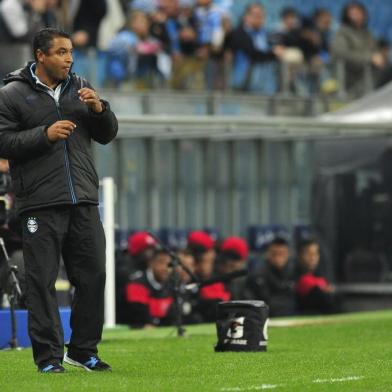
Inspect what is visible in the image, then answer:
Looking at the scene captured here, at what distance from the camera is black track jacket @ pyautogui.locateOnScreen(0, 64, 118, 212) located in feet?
34.3

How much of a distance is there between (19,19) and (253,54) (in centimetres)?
484

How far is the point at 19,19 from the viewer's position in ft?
66.7

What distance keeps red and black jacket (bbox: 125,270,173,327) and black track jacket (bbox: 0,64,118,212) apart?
9.04m

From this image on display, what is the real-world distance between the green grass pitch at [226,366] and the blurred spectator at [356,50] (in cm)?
977

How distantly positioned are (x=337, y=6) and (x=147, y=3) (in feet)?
19.9

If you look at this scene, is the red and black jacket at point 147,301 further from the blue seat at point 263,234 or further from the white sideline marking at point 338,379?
the white sideline marking at point 338,379

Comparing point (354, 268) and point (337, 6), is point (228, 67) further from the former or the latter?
point (337, 6)

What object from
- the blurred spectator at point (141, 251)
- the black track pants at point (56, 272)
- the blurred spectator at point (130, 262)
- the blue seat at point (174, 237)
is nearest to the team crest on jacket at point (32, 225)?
the black track pants at point (56, 272)

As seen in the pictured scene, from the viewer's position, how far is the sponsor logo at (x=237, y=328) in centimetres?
1306

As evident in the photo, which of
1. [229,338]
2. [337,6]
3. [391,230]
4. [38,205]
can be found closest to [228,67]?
[391,230]

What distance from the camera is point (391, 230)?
24.5 m

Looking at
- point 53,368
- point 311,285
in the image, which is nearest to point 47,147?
point 53,368

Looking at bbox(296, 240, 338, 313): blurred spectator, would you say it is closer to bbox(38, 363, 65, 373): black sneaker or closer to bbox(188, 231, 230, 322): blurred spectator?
bbox(188, 231, 230, 322): blurred spectator

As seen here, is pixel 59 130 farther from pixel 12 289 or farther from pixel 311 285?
pixel 311 285
